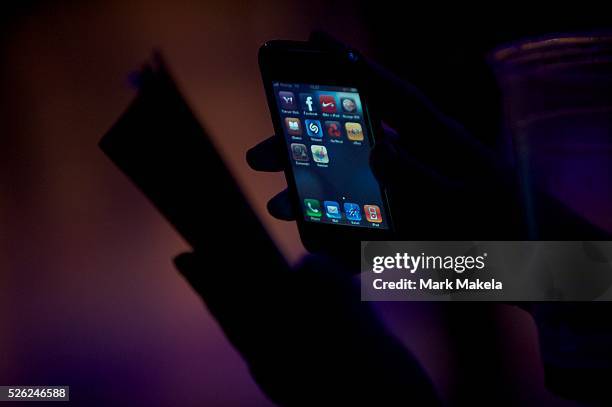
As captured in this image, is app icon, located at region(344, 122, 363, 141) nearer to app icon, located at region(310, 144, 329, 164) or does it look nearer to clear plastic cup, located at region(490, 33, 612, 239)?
app icon, located at region(310, 144, 329, 164)

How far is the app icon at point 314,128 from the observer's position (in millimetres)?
865

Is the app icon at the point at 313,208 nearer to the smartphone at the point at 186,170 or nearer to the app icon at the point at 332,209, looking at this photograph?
the app icon at the point at 332,209

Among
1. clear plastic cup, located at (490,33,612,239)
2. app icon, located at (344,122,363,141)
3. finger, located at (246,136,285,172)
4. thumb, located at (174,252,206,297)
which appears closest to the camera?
clear plastic cup, located at (490,33,612,239)

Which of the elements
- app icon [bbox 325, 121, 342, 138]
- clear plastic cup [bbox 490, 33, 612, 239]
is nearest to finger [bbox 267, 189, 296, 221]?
app icon [bbox 325, 121, 342, 138]

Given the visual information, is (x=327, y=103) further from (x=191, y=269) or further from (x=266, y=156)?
(x=191, y=269)

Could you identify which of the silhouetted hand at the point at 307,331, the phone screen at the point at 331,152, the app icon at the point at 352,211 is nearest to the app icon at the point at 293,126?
the phone screen at the point at 331,152

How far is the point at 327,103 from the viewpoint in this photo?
2.77 ft

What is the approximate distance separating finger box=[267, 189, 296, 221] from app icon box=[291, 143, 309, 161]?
8cm

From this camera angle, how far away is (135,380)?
43.3 inches

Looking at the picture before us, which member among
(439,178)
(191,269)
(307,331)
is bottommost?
(307,331)

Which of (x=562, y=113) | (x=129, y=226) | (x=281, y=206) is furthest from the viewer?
(x=129, y=226)

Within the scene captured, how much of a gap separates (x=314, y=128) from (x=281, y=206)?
0.15 metres

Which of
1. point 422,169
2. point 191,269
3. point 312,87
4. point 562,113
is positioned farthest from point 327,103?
point 191,269

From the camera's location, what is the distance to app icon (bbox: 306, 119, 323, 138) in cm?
A: 86
